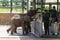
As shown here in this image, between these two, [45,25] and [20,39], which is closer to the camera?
[20,39]

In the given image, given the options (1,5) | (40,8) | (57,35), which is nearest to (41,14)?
(40,8)

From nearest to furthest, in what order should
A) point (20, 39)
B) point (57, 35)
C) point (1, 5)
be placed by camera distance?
point (20, 39), point (57, 35), point (1, 5)

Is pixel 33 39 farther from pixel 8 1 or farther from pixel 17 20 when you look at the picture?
pixel 8 1

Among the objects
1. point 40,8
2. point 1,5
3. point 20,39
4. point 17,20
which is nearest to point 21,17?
point 17,20

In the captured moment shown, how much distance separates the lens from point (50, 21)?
11477mm

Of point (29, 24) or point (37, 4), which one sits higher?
point (37, 4)

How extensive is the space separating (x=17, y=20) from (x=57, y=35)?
6.67 feet

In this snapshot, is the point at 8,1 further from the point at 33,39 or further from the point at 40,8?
the point at 33,39

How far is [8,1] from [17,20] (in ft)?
21.5

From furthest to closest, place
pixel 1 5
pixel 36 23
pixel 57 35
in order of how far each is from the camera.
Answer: pixel 1 5 → pixel 36 23 → pixel 57 35

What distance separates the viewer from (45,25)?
11469 mm

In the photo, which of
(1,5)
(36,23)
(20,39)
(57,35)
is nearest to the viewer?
(20,39)

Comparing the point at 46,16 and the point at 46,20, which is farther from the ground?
the point at 46,16

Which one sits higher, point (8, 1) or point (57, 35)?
point (8, 1)
